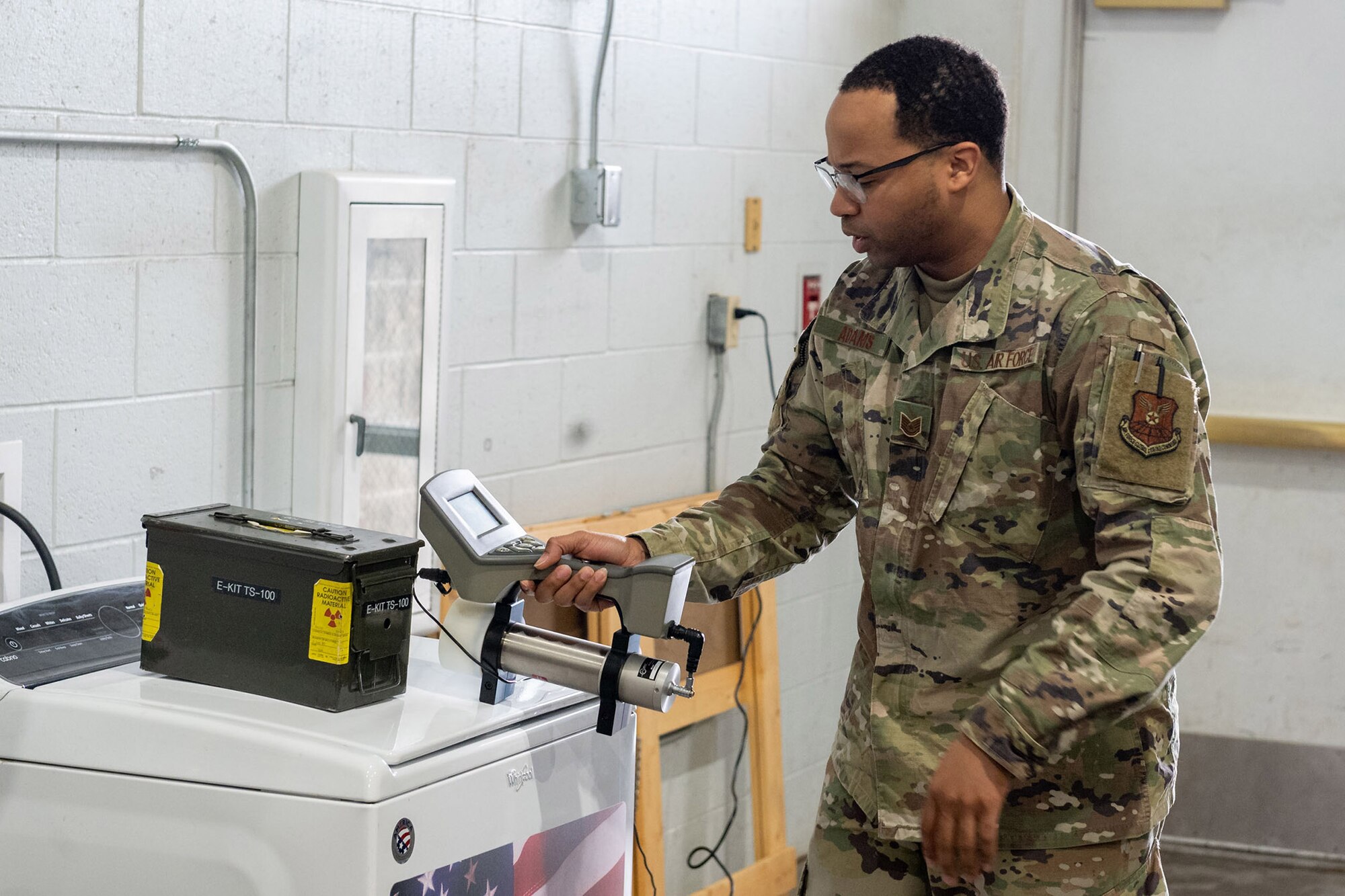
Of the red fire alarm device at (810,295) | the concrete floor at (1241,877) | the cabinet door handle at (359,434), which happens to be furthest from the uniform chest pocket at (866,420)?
the concrete floor at (1241,877)

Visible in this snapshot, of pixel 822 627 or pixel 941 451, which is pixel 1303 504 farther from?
pixel 941 451

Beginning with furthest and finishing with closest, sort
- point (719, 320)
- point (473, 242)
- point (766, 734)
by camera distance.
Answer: point (766, 734), point (719, 320), point (473, 242)

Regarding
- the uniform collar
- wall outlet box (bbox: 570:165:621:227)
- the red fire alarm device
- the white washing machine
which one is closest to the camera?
the white washing machine

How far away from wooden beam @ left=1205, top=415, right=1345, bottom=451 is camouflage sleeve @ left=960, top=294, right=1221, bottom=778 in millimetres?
2143

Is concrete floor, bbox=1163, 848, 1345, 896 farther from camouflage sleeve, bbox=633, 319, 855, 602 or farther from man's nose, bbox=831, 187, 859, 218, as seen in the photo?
man's nose, bbox=831, 187, 859, 218

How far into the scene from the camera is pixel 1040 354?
155 centimetres

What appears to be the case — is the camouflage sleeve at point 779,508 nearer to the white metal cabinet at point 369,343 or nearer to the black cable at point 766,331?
the white metal cabinet at point 369,343

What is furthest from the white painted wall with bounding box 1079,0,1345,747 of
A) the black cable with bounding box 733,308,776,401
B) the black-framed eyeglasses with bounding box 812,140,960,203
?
the black-framed eyeglasses with bounding box 812,140,960,203

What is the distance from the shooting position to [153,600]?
1522 millimetres

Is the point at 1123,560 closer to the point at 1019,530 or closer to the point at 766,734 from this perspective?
the point at 1019,530

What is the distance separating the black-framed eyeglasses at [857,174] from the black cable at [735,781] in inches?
61.1

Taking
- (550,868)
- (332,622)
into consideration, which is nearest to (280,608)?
(332,622)

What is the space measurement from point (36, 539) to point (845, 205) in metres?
1.12

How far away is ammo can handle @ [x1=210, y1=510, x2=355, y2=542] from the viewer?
1504 mm
